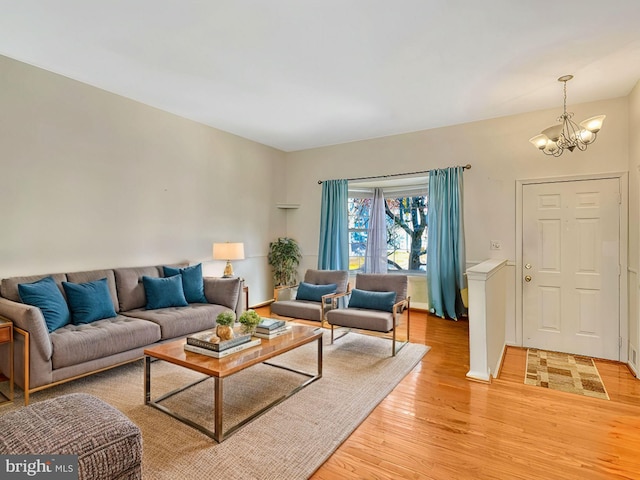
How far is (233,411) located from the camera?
2.50m

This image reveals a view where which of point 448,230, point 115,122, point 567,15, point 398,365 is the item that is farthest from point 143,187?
point 567,15

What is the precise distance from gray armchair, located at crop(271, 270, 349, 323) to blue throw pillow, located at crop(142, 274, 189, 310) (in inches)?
46.7

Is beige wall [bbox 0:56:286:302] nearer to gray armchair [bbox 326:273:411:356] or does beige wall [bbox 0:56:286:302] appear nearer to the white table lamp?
the white table lamp

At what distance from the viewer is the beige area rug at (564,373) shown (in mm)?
3016

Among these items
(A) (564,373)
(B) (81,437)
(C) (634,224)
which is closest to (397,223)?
(C) (634,224)

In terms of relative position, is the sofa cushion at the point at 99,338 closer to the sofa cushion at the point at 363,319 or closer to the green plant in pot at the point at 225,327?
the green plant in pot at the point at 225,327

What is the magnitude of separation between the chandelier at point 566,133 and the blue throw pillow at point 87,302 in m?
4.60

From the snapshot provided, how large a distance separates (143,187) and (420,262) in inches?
176

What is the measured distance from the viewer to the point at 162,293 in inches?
150

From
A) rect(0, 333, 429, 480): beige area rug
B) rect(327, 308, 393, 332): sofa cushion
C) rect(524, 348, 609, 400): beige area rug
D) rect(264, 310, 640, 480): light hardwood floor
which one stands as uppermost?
rect(327, 308, 393, 332): sofa cushion

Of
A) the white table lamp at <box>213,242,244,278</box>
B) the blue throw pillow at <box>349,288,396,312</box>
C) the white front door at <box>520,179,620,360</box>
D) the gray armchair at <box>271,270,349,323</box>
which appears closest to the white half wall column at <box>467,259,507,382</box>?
the blue throw pillow at <box>349,288,396,312</box>

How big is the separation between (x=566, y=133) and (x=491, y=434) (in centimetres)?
370

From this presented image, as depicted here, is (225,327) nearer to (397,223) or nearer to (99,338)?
(99,338)

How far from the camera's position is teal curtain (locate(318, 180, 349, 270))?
A: 589 centimetres
